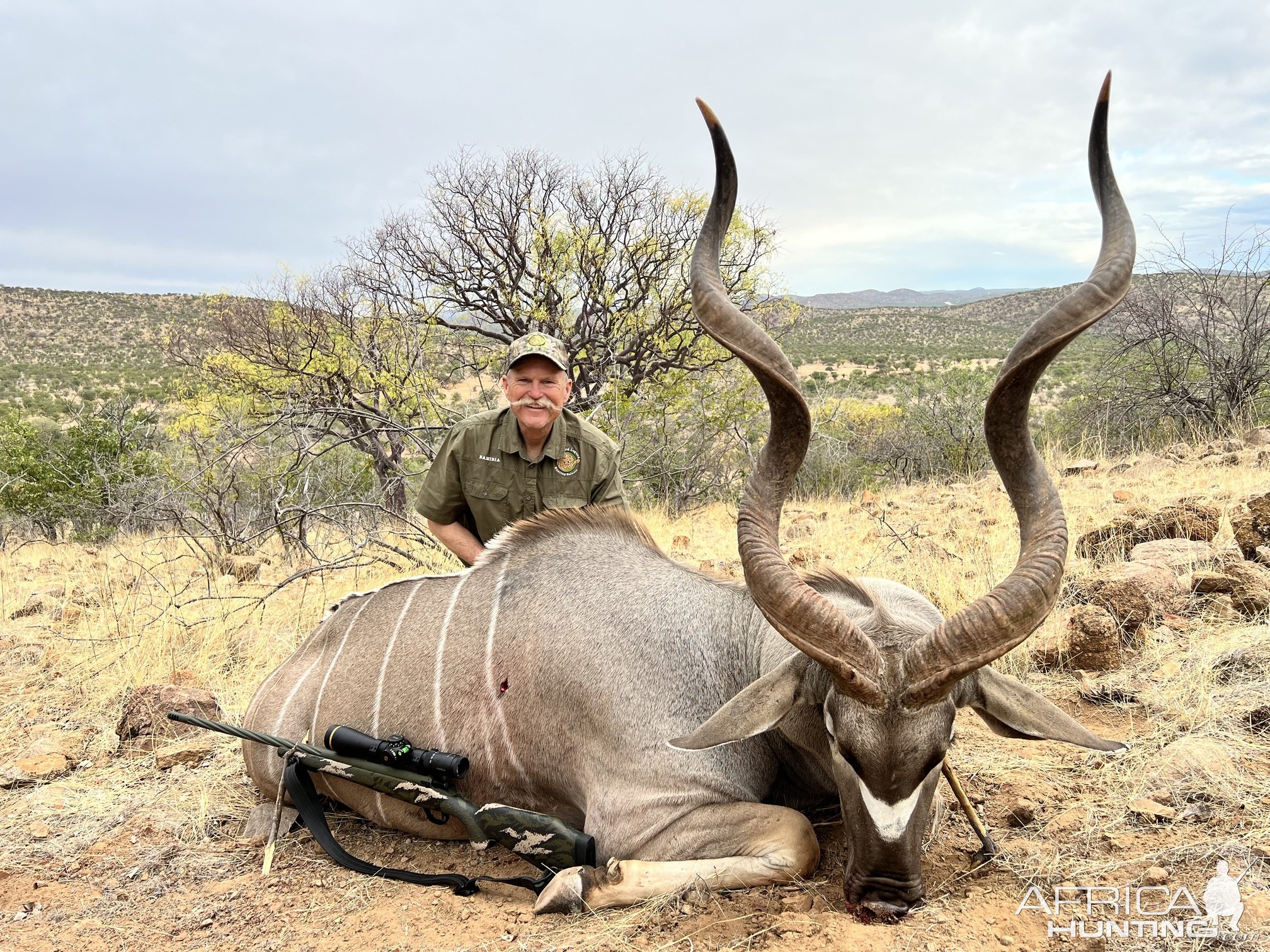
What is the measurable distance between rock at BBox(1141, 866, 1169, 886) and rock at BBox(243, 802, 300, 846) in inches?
125

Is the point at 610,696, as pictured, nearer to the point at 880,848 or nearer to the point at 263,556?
the point at 880,848

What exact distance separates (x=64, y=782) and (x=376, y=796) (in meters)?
1.73

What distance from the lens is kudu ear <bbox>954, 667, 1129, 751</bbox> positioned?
2592mm

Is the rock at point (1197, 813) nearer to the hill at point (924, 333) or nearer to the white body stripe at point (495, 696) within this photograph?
the white body stripe at point (495, 696)

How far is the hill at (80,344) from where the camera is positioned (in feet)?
119

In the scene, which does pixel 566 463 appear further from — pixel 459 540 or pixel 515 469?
pixel 459 540

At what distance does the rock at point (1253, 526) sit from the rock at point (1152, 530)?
258mm

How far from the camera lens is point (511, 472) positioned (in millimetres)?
4555

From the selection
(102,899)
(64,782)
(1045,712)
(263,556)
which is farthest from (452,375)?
(1045,712)

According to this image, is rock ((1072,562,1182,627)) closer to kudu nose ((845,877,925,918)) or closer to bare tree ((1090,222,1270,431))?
Answer: kudu nose ((845,877,925,918))

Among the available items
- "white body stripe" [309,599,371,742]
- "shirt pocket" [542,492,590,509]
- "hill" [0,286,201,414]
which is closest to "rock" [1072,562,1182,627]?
"shirt pocket" [542,492,590,509]

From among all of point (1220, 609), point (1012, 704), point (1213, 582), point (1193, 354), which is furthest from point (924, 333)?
point (1012, 704)

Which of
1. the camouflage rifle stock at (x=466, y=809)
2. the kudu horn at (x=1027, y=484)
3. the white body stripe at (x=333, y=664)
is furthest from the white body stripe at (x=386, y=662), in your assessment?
the kudu horn at (x=1027, y=484)

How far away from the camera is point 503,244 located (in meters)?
12.5
